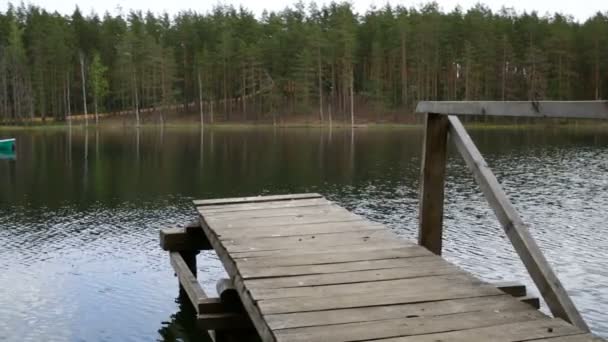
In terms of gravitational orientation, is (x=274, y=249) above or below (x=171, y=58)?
below

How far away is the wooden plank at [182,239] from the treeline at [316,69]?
62.5 metres

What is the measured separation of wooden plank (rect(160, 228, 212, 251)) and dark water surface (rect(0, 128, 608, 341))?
100cm

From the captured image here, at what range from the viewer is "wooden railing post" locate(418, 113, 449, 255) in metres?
6.08

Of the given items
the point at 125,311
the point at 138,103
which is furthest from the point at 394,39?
the point at 125,311

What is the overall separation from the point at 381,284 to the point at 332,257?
97cm

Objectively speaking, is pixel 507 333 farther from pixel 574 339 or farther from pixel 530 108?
pixel 530 108

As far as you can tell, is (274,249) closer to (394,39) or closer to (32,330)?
(32,330)

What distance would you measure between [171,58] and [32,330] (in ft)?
240

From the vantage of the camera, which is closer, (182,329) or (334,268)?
(334,268)

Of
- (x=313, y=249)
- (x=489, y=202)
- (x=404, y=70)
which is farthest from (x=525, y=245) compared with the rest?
(x=404, y=70)

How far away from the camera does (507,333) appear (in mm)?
3861

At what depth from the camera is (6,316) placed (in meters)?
9.35

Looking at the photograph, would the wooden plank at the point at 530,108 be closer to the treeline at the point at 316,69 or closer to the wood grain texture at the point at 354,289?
the wood grain texture at the point at 354,289

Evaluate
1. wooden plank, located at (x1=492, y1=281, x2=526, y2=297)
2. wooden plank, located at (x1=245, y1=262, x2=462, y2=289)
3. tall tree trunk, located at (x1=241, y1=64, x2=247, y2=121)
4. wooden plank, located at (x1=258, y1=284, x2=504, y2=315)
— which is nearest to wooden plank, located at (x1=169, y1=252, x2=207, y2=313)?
wooden plank, located at (x1=245, y1=262, x2=462, y2=289)
